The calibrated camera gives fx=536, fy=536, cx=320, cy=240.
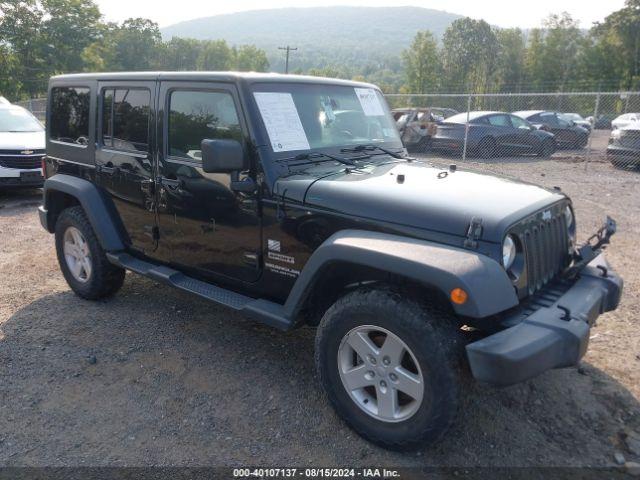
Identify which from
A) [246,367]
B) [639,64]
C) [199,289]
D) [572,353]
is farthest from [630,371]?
[639,64]

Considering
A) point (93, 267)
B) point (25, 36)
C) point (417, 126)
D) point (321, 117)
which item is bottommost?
point (93, 267)

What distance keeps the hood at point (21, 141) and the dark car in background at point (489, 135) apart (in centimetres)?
987

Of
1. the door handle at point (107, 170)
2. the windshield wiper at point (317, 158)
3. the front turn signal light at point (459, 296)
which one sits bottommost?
the front turn signal light at point (459, 296)

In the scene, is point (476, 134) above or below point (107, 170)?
above

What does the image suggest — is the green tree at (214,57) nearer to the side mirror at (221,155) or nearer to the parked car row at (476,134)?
the parked car row at (476,134)

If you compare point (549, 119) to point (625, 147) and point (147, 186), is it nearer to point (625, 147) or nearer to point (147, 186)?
point (625, 147)

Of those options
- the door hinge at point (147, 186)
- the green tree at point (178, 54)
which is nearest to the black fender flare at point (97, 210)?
the door hinge at point (147, 186)

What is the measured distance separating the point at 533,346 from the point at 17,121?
10.7 m

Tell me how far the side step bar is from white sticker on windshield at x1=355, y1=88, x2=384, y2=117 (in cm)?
169

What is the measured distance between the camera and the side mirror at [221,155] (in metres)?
3.08

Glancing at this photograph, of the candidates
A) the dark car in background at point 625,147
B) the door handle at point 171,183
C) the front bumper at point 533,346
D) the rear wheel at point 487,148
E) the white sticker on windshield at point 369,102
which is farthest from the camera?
the rear wheel at point 487,148

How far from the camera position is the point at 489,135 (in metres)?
14.7

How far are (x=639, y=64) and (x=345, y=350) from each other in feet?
181

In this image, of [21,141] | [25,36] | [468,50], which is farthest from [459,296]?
[468,50]
